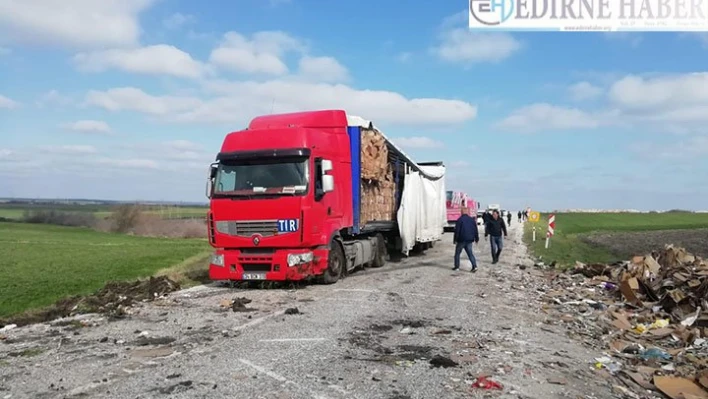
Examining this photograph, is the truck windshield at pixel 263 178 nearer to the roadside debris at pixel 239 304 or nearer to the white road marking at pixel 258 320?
the roadside debris at pixel 239 304

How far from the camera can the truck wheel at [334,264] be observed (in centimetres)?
1198


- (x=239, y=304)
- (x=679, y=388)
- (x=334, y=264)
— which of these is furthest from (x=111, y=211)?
(x=679, y=388)

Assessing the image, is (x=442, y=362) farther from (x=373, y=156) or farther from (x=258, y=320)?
(x=373, y=156)

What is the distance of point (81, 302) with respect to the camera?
1022cm

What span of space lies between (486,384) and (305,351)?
2.01m

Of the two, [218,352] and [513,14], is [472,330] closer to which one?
[218,352]

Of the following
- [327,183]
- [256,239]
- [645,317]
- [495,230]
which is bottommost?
[645,317]

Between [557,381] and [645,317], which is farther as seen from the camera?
[645,317]

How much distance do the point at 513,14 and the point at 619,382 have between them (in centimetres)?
982

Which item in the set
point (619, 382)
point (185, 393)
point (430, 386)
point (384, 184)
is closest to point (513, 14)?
point (384, 184)

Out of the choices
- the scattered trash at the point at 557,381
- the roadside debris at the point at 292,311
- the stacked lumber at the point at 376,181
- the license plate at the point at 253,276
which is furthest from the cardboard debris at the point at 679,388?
the stacked lumber at the point at 376,181

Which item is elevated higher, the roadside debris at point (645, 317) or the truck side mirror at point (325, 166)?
the truck side mirror at point (325, 166)

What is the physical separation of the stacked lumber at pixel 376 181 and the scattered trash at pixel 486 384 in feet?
28.3

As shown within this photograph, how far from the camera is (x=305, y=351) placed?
6188mm
